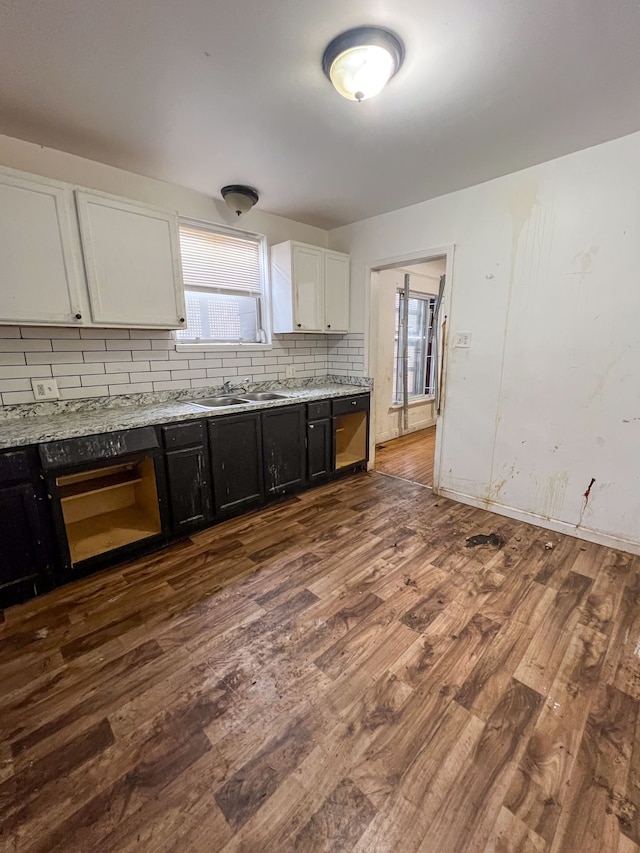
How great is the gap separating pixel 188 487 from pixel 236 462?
402 millimetres

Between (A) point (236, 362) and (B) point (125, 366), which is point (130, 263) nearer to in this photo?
(B) point (125, 366)

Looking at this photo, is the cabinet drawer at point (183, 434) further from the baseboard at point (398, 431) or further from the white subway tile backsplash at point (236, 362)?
the baseboard at point (398, 431)

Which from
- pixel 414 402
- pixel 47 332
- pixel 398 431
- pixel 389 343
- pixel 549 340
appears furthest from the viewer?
pixel 414 402

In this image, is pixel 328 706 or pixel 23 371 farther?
pixel 23 371

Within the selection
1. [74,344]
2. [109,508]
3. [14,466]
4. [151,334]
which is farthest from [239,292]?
[14,466]

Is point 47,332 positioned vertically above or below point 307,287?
below

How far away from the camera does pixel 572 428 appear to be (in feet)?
8.26

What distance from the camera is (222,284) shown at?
3213mm

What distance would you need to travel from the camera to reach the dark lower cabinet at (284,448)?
9.62ft

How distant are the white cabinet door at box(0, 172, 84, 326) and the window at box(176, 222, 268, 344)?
91 cm

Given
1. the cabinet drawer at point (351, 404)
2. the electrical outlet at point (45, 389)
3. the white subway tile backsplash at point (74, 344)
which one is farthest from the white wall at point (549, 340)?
the electrical outlet at point (45, 389)

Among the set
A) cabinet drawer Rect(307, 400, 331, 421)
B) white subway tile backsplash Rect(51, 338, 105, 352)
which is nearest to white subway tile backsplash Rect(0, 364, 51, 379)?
white subway tile backsplash Rect(51, 338, 105, 352)

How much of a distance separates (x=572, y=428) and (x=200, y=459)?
2639 millimetres

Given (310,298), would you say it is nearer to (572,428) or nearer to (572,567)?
(572,428)
